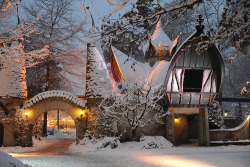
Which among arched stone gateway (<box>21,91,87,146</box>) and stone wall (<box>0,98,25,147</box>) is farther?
arched stone gateway (<box>21,91,87,146</box>)

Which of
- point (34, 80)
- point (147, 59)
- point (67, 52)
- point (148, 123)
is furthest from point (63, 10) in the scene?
point (148, 123)

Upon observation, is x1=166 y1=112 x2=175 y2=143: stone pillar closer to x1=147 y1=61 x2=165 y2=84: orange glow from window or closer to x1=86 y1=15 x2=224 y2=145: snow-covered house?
x1=86 y1=15 x2=224 y2=145: snow-covered house

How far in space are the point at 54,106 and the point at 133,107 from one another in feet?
20.2

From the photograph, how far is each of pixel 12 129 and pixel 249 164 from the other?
15.8 m

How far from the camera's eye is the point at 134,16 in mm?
6773

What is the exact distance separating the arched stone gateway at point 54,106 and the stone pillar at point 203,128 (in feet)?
27.9

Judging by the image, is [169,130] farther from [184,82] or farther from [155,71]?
[155,71]

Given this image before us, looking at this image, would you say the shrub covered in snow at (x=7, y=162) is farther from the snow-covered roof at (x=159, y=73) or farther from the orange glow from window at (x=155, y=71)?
the orange glow from window at (x=155, y=71)

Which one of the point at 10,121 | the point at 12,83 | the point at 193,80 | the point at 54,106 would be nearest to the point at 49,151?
the point at 54,106

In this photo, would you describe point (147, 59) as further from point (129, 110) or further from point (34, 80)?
point (34, 80)

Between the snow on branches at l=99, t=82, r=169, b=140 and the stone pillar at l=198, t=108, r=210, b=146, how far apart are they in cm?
280

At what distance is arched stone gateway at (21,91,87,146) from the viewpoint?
18922mm

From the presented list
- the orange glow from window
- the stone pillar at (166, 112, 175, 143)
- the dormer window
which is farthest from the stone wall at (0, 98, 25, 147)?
the dormer window

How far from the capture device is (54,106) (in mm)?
19094
